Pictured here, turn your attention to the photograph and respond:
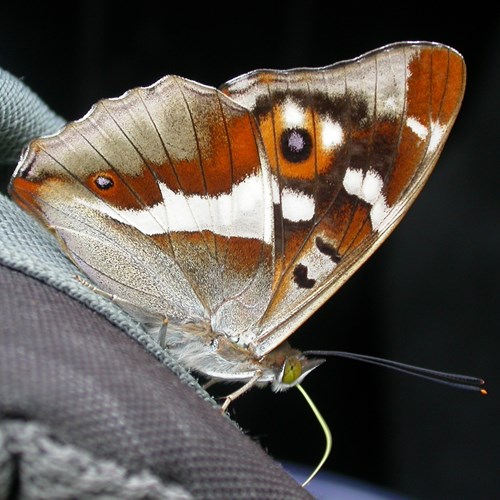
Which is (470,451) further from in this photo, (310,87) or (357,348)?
(310,87)

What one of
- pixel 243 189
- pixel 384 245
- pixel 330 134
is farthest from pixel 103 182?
pixel 384 245

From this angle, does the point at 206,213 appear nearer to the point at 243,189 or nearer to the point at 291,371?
the point at 243,189

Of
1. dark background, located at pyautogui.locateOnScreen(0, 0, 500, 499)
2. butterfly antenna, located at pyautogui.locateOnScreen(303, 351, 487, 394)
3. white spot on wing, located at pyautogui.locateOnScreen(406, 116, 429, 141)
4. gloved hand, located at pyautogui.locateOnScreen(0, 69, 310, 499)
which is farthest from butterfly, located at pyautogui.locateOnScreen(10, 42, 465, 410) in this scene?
dark background, located at pyautogui.locateOnScreen(0, 0, 500, 499)

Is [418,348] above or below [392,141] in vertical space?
below

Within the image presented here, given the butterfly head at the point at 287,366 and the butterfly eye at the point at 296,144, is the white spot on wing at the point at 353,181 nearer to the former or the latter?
the butterfly eye at the point at 296,144

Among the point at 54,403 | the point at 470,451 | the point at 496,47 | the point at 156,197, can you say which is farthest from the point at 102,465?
the point at 496,47
